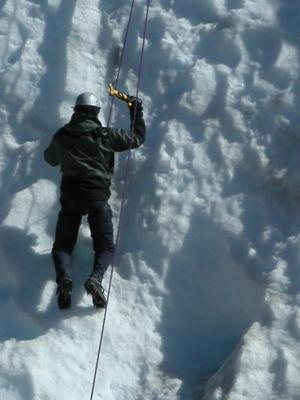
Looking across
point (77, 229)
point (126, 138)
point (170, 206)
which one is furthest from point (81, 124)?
point (170, 206)

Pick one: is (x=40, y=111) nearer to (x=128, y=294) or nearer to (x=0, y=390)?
A: (x=128, y=294)

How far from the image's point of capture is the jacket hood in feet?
26.0

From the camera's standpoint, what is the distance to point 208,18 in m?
9.37

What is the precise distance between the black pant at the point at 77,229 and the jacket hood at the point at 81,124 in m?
0.60

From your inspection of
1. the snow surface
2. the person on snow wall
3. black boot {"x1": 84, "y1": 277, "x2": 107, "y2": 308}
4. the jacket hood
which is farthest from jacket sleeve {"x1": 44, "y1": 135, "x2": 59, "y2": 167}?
black boot {"x1": 84, "y1": 277, "x2": 107, "y2": 308}

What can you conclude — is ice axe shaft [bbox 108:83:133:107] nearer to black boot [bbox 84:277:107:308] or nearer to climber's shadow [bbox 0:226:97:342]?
climber's shadow [bbox 0:226:97:342]

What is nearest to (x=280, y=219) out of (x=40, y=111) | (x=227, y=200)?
(x=227, y=200)

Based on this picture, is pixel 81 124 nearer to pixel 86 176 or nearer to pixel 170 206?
→ pixel 86 176

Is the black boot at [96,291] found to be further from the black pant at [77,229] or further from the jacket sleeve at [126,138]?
the jacket sleeve at [126,138]

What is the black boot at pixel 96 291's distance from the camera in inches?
289

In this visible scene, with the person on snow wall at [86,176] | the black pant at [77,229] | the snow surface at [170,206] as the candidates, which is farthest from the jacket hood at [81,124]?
the snow surface at [170,206]

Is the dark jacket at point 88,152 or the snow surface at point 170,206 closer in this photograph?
the snow surface at point 170,206

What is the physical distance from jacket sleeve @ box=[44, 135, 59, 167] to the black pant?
45cm

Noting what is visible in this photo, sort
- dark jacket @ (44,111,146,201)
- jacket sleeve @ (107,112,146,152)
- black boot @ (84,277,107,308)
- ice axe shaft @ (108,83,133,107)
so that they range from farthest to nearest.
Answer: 1. ice axe shaft @ (108,83,133,107)
2. jacket sleeve @ (107,112,146,152)
3. dark jacket @ (44,111,146,201)
4. black boot @ (84,277,107,308)
